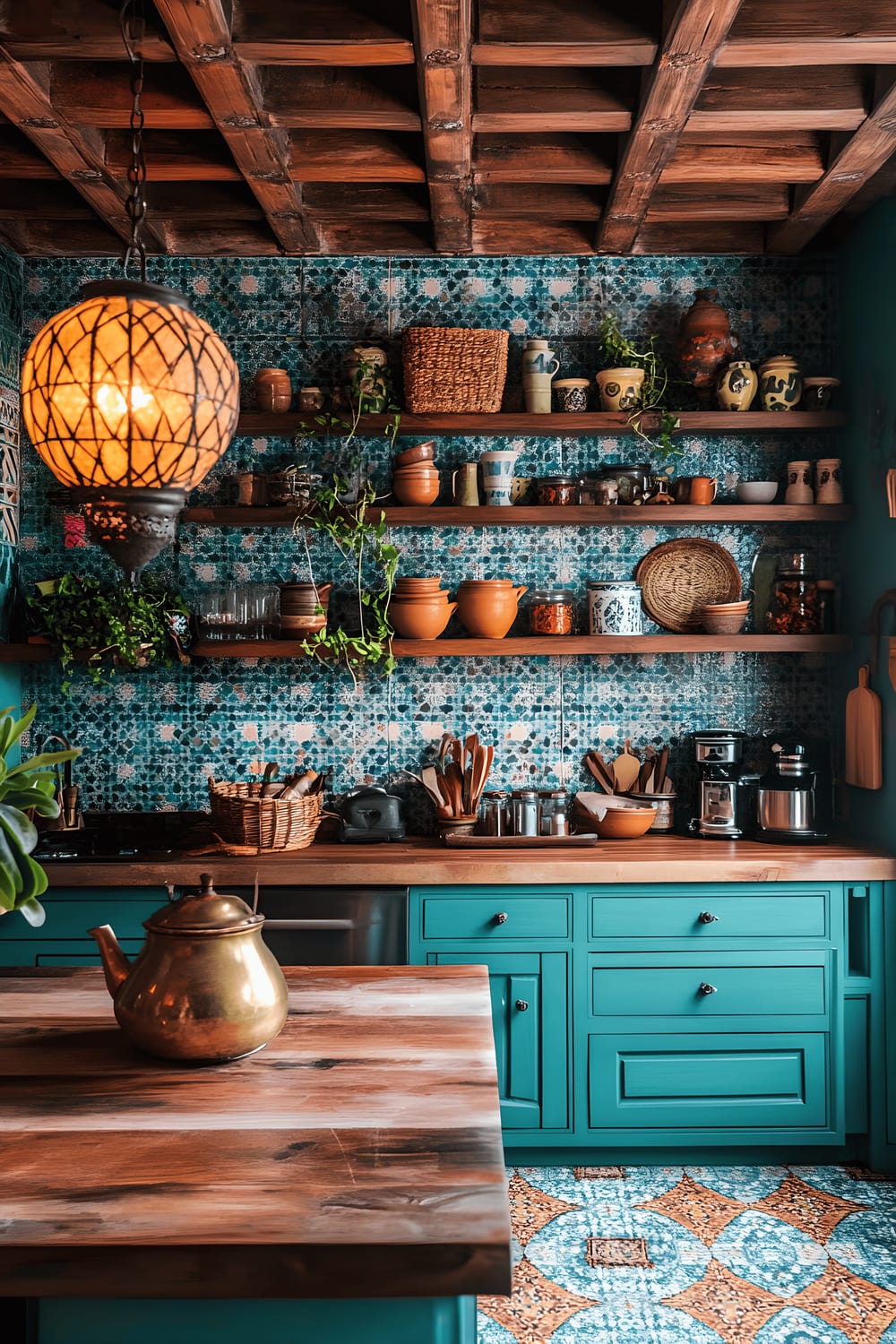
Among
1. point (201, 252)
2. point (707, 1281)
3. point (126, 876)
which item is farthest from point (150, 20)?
point (707, 1281)

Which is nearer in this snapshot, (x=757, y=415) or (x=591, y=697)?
(x=757, y=415)

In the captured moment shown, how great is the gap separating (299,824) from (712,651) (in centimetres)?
158

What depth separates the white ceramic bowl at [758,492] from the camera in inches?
147

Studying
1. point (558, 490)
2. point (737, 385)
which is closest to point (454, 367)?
point (558, 490)

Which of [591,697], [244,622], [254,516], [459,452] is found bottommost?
[591,697]

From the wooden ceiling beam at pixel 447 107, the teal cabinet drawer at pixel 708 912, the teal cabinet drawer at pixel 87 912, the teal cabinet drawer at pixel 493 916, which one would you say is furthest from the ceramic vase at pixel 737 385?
the teal cabinet drawer at pixel 87 912

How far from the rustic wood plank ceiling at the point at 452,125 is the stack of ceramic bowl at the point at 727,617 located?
4.35 feet

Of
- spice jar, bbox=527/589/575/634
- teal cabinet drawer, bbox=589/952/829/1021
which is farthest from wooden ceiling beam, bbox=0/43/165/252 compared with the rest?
teal cabinet drawer, bbox=589/952/829/1021

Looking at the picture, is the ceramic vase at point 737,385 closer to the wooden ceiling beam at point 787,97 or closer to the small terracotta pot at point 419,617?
the wooden ceiling beam at point 787,97

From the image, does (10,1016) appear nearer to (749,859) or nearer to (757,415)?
(749,859)

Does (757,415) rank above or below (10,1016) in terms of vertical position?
above

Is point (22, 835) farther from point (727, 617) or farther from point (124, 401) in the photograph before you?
point (727, 617)

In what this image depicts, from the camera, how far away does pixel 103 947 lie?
1.71 m

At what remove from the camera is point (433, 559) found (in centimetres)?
395
